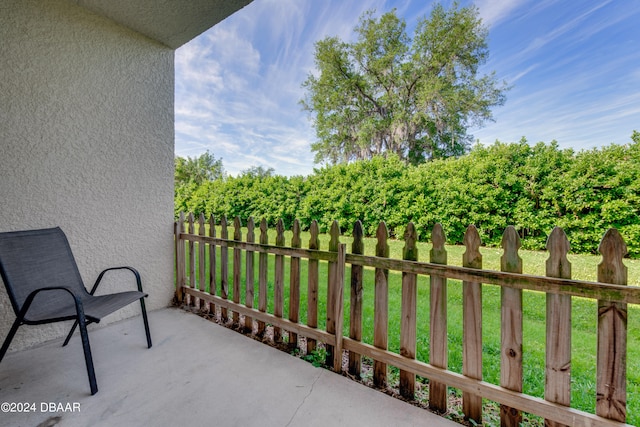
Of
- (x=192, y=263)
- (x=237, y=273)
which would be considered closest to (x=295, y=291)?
(x=237, y=273)

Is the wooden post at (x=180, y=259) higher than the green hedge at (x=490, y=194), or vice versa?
the green hedge at (x=490, y=194)

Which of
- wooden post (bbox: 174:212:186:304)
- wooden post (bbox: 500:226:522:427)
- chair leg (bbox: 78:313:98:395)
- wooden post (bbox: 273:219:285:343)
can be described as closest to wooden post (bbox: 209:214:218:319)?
wooden post (bbox: 174:212:186:304)

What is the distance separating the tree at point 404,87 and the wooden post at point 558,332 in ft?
40.9

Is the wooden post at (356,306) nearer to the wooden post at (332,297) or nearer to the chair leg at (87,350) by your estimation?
the wooden post at (332,297)

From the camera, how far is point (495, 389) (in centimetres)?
145

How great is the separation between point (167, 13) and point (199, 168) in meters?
18.5

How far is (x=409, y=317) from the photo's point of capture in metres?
1.73

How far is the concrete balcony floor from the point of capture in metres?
1.50

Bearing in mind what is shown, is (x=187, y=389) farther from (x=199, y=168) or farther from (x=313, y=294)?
(x=199, y=168)

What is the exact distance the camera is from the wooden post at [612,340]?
1.19 metres

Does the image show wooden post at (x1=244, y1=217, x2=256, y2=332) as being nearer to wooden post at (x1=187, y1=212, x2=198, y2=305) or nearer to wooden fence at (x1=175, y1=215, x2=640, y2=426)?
wooden fence at (x1=175, y1=215, x2=640, y2=426)

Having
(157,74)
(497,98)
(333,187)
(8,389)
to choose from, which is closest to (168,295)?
(8,389)

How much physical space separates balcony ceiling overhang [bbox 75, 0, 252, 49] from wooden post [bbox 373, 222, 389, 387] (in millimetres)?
2371

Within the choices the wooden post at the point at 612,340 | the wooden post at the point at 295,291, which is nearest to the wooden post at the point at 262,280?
the wooden post at the point at 295,291
